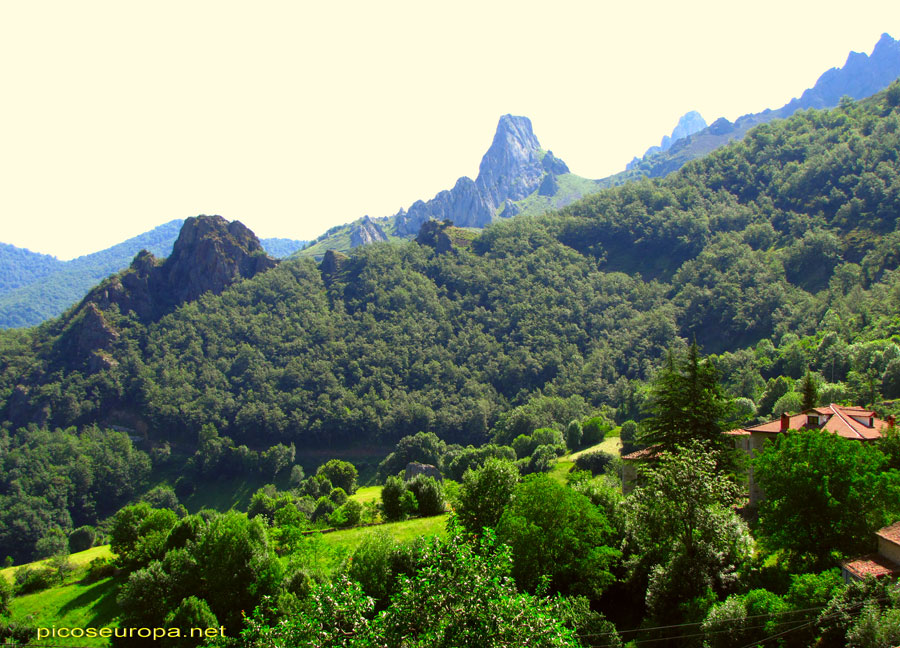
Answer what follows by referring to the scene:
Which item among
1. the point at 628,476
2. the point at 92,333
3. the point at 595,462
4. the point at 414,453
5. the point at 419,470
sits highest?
the point at 92,333

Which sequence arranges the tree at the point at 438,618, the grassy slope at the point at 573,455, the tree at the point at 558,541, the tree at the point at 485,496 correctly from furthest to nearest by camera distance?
the grassy slope at the point at 573,455
the tree at the point at 485,496
the tree at the point at 558,541
the tree at the point at 438,618

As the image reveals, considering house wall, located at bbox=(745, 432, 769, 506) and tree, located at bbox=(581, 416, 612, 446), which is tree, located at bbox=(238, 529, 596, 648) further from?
tree, located at bbox=(581, 416, 612, 446)

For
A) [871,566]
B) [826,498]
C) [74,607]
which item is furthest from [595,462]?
[74,607]

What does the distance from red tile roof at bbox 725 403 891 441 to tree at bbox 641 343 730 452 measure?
4.76 m

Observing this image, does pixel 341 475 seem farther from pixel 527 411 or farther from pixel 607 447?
pixel 527 411

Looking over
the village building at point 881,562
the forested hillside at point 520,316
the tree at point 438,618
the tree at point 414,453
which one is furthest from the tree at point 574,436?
the tree at point 438,618

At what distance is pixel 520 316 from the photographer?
428 ft

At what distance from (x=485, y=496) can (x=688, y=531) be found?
37.3 ft

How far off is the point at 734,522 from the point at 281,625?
18.1 meters

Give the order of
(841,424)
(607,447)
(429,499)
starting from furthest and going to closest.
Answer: (607,447) < (429,499) < (841,424)

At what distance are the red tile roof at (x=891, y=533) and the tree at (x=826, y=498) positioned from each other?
0.55 meters

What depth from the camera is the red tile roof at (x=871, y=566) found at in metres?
17.0

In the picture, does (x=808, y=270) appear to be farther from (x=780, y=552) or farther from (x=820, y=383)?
(x=780, y=552)

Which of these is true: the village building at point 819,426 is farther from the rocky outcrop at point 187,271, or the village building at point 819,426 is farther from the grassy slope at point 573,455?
the rocky outcrop at point 187,271
